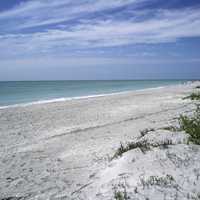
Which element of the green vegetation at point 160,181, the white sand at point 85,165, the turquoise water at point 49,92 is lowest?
the white sand at point 85,165

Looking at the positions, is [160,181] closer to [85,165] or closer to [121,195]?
[121,195]

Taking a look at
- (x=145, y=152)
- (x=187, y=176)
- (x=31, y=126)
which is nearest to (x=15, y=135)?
(x=31, y=126)

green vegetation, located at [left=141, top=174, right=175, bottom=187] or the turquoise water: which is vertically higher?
the turquoise water

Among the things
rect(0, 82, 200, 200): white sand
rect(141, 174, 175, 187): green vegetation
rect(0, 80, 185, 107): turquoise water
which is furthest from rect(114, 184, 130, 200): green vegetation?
rect(0, 80, 185, 107): turquoise water

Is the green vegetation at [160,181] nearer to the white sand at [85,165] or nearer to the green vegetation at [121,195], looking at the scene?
the white sand at [85,165]

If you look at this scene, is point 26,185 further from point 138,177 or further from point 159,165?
point 159,165

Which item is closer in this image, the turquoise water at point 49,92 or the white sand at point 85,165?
the white sand at point 85,165

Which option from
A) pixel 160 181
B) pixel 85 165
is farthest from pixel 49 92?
pixel 160 181

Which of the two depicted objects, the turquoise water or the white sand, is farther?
the turquoise water

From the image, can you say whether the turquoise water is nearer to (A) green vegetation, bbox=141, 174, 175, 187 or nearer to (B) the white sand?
(B) the white sand

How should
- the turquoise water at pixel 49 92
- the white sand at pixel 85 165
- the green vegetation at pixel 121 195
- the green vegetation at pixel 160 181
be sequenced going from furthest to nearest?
the turquoise water at pixel 49 92 < the white sand at pixel 85 165 < the green vegetation at pixel 160 181 < the green vegetation at pixel 121 195

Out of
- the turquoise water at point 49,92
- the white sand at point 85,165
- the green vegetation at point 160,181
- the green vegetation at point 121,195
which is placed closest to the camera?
the green vegetation at point 121,195

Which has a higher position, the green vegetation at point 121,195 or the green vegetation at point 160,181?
the green vegetation at point 160,181

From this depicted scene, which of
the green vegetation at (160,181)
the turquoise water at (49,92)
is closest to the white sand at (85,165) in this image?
the green vegetation at (160,181)
